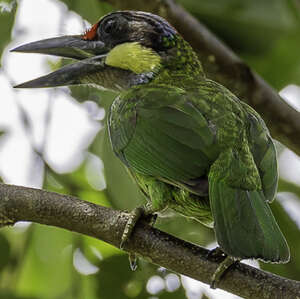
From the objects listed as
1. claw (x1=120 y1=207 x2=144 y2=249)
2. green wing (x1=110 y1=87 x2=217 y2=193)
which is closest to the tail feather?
green wing (x1=110 y1=87 x2=217 y2=193)

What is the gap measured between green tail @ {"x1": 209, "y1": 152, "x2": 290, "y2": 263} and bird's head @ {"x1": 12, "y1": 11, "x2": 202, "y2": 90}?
0.93 m

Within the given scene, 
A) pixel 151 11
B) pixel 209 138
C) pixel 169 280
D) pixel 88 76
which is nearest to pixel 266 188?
pixel 209 138

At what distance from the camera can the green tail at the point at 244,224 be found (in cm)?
229

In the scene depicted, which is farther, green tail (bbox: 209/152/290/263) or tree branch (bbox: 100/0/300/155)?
tree branch (bbox: 100/0/300/155)

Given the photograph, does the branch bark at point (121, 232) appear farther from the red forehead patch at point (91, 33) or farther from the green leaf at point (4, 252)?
the red forehead patch at point (91, 33)

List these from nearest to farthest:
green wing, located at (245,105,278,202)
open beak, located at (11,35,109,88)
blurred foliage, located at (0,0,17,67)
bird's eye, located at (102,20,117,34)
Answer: green wing, located at (245,105,278,202) < open beak, located at (11,35,109,88) < bird's eye, located at (102,20,117,34) < blurred foliage, located at (0,0,17,67)

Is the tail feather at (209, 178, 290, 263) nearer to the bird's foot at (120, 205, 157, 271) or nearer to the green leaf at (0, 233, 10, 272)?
the bird's foot at (120, 205, 157, 271)

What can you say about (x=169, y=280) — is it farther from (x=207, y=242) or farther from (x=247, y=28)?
(x=247, y=28)

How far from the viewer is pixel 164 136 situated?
2.73 meters

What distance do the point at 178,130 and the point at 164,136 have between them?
0.07m

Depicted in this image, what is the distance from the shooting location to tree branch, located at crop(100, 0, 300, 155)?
3.43 metres

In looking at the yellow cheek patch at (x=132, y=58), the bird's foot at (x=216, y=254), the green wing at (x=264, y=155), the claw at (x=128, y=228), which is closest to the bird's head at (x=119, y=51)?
the yellow cheek patch at (x=132, y=58)

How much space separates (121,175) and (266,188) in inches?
33.2

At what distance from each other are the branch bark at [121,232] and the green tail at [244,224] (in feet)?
0.27
